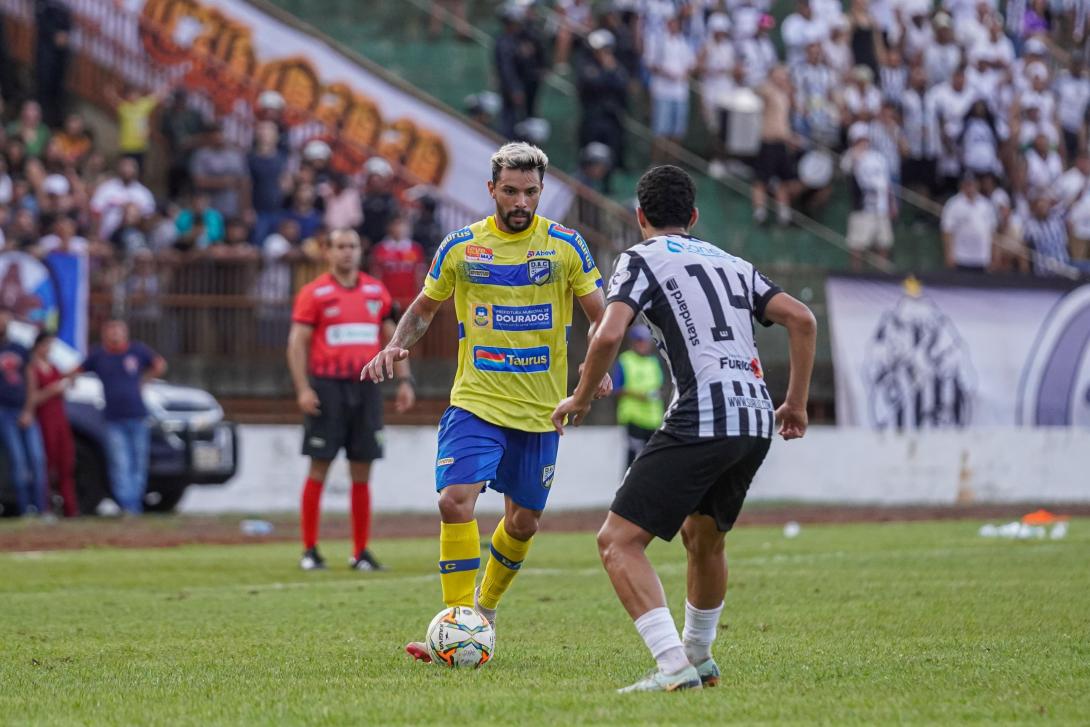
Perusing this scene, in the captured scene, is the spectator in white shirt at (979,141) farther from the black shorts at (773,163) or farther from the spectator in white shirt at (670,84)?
the spectator in white shirt at (670,84)

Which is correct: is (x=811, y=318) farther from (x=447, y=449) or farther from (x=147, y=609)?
(x=147, y=609)

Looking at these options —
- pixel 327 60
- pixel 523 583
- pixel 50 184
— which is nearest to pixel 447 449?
pixel 523 583

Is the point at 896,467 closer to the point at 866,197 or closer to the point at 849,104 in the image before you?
the point at 866,197

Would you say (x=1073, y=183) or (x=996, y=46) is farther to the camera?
(x=996, y=46)

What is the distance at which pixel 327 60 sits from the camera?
1051 inches

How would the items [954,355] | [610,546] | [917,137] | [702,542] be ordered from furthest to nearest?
[917,137] < [954,355] < [702,542] < [610,546]

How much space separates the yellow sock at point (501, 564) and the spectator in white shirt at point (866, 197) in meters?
17.5

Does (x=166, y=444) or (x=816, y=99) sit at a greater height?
(x=816, y=99)

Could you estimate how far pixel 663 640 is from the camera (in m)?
6.88

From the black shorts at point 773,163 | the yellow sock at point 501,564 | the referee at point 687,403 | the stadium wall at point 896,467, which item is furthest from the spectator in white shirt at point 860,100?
the referee at point 687,403

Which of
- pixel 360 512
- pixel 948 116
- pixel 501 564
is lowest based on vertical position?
pixel 360 512

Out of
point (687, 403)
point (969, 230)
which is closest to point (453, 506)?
point (687, 403)

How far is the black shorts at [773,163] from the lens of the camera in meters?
26.5

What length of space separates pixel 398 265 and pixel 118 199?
12.7 ft
